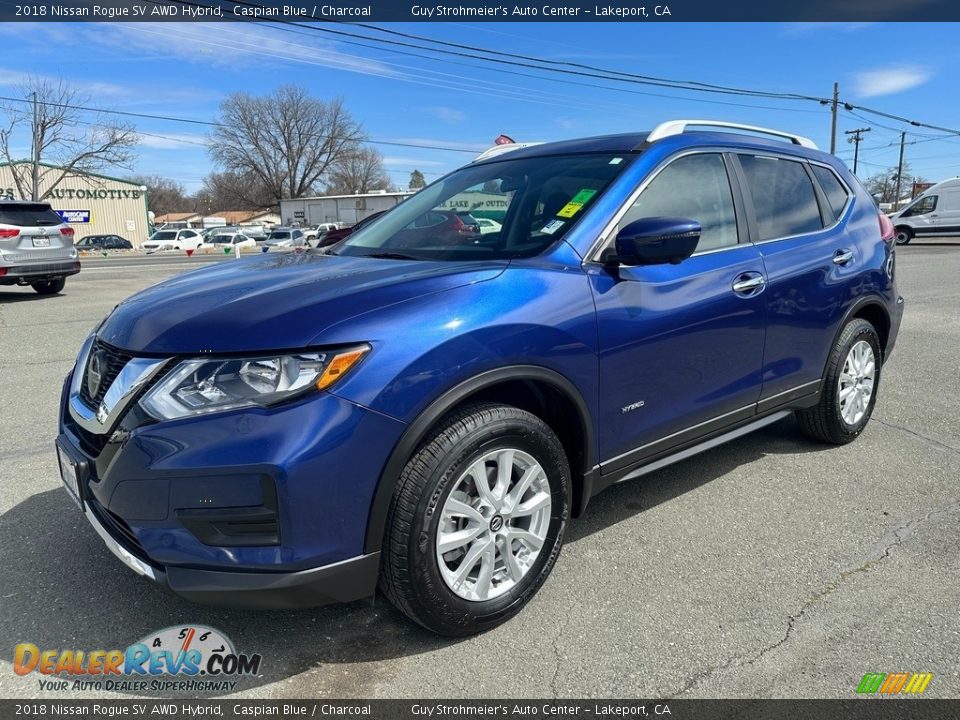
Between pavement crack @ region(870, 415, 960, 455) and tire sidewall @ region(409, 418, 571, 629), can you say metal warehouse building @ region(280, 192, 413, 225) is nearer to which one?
pavement crack @ region(870, 415, 960, 455)

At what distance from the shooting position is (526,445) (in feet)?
8.00

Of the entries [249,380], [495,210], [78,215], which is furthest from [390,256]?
[78,215]

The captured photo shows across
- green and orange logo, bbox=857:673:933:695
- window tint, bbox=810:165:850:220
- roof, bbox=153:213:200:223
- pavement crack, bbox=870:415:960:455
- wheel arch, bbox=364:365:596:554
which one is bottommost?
green and orange logo, bbox=857:673:933:695

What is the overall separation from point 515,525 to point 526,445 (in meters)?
0.32

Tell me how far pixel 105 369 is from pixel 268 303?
2.17ft

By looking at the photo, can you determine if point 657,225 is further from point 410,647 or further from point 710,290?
point 410,647

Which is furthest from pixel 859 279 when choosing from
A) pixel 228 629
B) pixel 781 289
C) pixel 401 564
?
pixel 228 629

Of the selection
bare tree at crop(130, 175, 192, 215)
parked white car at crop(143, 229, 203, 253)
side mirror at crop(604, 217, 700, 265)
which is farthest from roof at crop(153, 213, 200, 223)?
side mirror at crop(604, 217, 700, 265)

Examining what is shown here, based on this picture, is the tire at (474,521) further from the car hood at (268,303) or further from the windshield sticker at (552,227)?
the windshield sticker at (552,227)

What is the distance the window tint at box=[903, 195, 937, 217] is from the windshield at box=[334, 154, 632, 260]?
28029mm

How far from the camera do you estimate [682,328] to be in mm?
2930

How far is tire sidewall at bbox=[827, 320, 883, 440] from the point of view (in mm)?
3969

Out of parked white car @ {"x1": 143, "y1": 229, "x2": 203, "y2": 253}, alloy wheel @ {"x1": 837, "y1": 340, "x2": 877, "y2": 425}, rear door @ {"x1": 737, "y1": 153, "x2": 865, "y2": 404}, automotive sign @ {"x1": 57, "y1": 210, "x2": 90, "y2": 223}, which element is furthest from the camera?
automotive sign @ {"x1": 57, "y1": 210, "x2": 90, "y2": 223}

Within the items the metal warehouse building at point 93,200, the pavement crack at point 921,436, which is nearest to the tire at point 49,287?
the pavement crack at point 921,436
